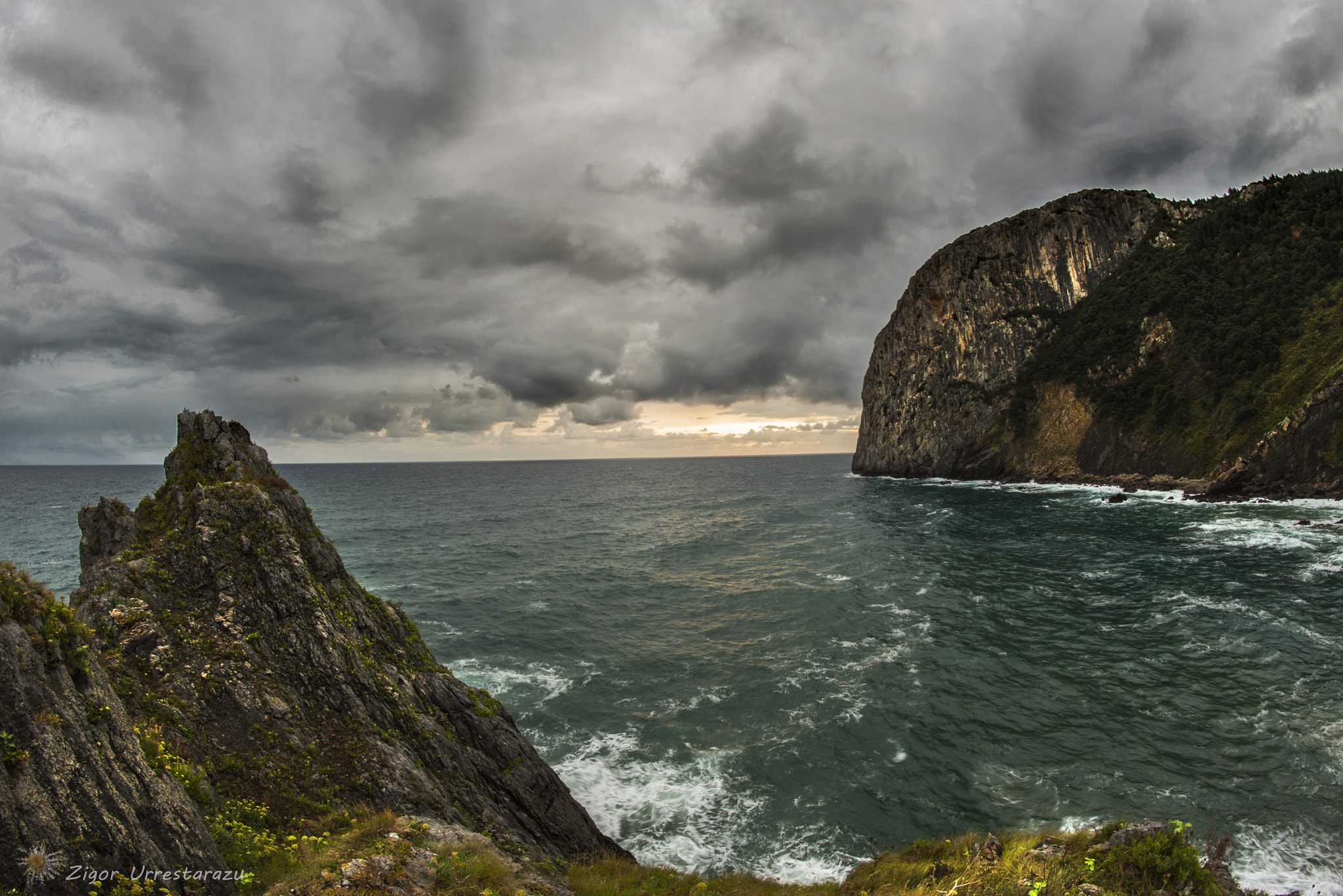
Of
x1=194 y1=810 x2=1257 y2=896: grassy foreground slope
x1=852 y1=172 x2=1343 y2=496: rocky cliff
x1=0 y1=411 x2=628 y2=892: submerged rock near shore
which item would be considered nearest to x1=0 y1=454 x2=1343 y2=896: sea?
x1=194 y1=810 x2=1257 y2=896: grassy foreground slope

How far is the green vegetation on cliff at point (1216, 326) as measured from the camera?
244 ft

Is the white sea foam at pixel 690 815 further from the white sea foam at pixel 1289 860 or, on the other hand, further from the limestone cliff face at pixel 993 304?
the limestone cliff face at pixel 993 304

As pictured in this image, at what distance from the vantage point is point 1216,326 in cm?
8600

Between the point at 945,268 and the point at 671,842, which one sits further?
the point at 945,268

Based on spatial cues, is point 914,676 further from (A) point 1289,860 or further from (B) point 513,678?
(B) point 513,678

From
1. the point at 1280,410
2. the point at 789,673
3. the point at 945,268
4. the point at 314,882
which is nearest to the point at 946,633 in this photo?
the point at 789,673

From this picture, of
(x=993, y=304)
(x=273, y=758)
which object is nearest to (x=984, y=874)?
(x=273, y=758)

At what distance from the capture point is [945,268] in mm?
130250

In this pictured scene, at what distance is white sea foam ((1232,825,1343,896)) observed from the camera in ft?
43.3

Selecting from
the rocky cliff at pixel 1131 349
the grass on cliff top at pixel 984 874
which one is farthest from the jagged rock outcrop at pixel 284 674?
the rocky cliff at pixel 1131 349

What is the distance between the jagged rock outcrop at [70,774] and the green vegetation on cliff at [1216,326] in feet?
321

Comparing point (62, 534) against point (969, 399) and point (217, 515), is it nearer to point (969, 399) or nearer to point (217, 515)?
point (217, 515)

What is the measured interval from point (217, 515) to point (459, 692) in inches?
327

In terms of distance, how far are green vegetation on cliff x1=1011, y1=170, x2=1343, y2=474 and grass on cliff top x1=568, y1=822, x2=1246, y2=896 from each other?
272 feet
